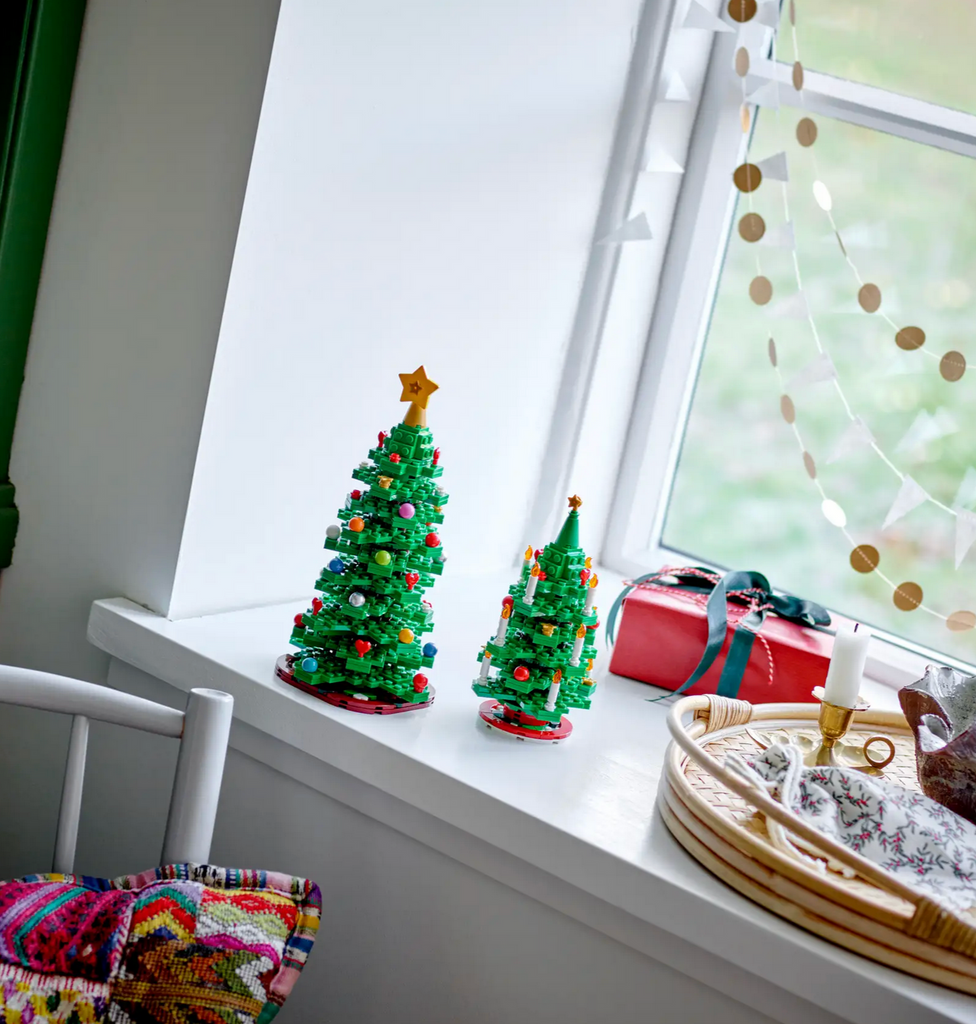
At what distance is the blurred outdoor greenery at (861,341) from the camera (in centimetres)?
149

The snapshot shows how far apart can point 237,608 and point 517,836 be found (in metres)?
0.44

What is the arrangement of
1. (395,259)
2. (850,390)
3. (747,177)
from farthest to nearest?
1. (850,390)
2. (747,177)
3. (395,259)

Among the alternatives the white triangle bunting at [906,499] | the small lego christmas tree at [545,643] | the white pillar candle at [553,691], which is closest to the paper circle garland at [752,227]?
the white triangle bunting at [906,499]

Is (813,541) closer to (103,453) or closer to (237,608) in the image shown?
(237,608)

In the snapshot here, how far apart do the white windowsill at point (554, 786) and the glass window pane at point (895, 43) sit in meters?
0.94

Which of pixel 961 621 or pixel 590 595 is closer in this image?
pixel 590 595

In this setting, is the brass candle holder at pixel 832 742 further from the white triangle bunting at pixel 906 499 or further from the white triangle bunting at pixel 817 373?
the white triangle bunting at pixel 817 373

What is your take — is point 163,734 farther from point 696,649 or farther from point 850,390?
point 850,390

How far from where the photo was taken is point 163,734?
32.3 inches

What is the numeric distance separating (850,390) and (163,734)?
1.12 meters

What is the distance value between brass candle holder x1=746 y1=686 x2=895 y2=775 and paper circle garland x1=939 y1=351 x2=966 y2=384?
480 mm

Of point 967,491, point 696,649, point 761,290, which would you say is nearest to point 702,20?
point 761,290

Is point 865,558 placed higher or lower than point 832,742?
higher

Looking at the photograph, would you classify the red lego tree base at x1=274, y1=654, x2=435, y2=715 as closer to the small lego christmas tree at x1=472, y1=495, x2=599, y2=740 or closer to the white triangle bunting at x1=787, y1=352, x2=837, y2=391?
the small lego christmas tree at x1=472, y1=495, x2=599, y2=740
